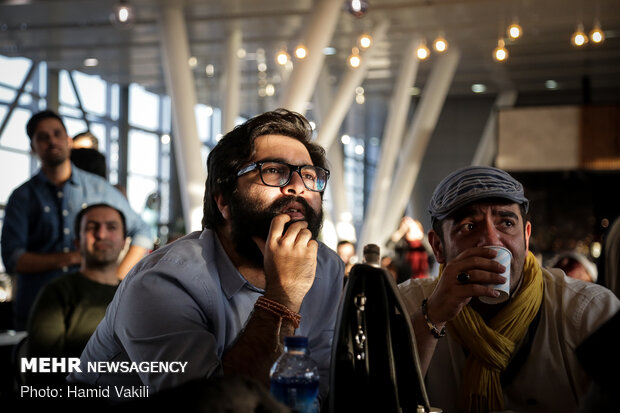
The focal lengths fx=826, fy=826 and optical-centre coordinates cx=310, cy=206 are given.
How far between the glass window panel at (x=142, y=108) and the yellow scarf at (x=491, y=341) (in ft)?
60.4

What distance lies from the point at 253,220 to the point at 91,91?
1820 centimetres

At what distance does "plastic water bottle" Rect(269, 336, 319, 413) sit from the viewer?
1572 millimetres

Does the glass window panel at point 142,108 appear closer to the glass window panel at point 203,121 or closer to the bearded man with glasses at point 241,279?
the glass window panel at point 203,121

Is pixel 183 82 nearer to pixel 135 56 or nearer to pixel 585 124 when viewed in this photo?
pixel 135 56

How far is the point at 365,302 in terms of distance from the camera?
1.57 m

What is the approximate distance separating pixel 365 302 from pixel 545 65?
60.9 feet

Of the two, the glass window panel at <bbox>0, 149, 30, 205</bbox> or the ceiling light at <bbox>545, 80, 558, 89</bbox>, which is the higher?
the ceiling light at <bbox>545, 80, 558, 89</bbox>

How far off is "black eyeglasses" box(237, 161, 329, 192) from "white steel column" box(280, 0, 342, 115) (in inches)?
370

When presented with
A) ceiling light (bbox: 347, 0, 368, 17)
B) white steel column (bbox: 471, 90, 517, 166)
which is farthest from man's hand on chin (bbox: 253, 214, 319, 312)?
white steel column (bbox: 471, 90, 517, 166)

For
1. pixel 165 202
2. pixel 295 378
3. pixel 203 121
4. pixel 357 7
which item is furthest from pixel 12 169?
pixel 295 378

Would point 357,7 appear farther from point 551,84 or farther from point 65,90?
point 551,84

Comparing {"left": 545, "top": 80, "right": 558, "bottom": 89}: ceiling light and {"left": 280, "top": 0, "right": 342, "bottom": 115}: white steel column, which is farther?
{"left": 545, "top": 80, "right": 558, "bottom": 89}: ceiling light

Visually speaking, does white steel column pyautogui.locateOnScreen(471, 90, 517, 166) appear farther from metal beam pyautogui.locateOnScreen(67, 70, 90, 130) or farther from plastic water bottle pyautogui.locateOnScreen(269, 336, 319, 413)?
plastic water bottle pyautogui.locateOnScreen(269, 336, 319, 413)

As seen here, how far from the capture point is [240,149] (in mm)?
2199
